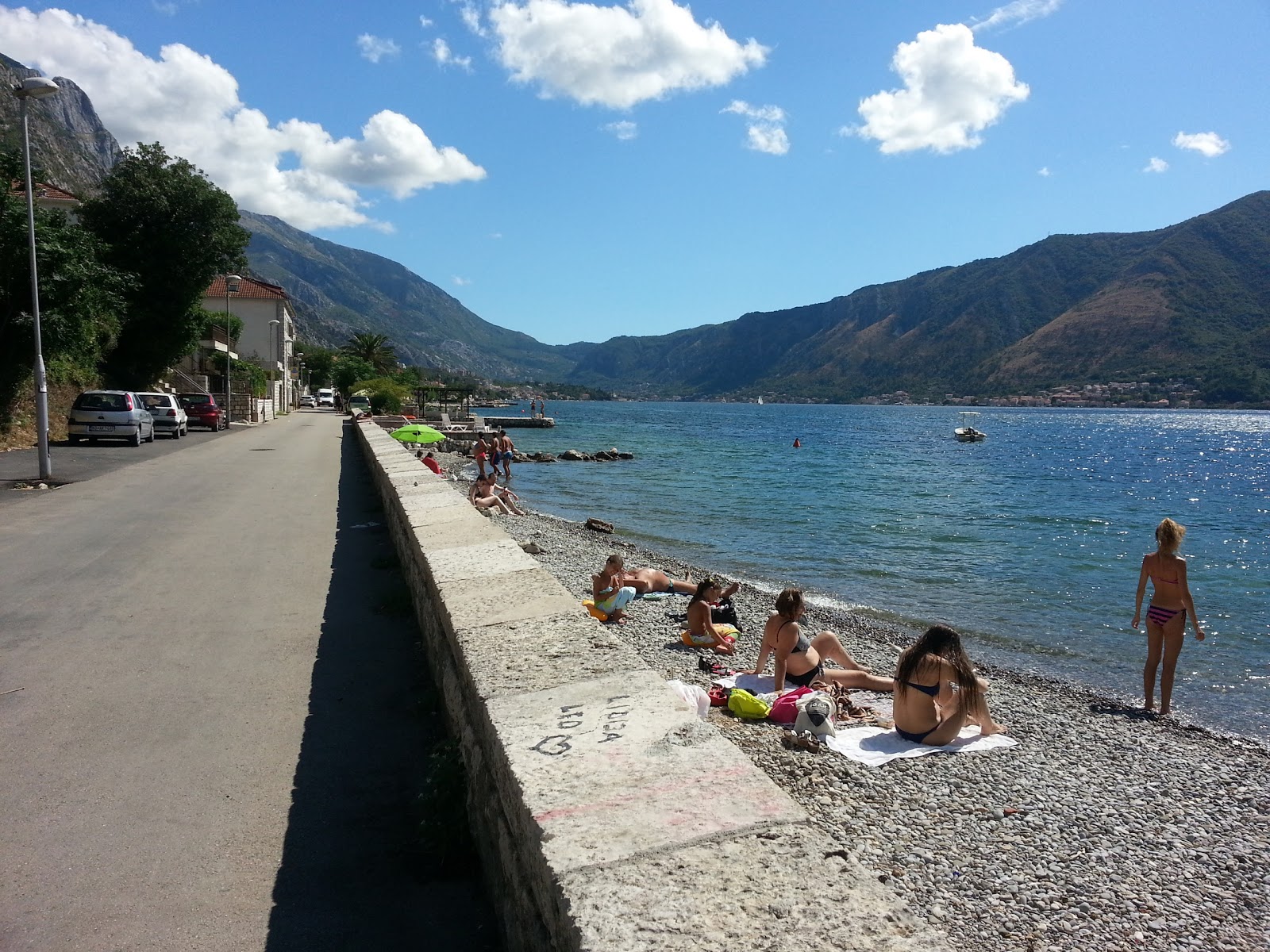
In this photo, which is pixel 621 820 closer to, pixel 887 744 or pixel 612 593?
pixel 887 744

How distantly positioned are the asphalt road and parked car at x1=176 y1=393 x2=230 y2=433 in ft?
88.2

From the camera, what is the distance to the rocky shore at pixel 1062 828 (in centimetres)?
397

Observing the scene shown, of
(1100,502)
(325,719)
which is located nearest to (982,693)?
(325,719)

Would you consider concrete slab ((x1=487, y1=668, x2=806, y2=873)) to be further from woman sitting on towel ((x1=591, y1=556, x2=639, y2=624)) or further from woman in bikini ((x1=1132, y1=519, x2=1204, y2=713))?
woman in bikini ((x1=1132, y1=519, x2=1204, y2=713))

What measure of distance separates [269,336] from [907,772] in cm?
7581

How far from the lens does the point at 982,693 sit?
6484 mm

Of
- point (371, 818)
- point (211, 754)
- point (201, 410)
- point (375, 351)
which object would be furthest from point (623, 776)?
point (375, 351)

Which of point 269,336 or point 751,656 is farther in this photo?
point 269,336

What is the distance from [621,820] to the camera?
2473 millimetres

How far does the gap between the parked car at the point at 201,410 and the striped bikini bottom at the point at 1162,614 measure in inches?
1366

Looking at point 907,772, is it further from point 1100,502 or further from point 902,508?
point 1100,502

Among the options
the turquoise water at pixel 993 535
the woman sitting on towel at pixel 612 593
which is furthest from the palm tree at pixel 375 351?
the woman sitting on towel at pixel 612 593

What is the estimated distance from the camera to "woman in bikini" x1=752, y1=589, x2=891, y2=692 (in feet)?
24.1

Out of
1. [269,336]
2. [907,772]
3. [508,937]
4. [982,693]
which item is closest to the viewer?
[508,937]
